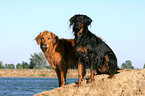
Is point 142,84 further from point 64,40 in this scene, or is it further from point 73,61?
point 64,40

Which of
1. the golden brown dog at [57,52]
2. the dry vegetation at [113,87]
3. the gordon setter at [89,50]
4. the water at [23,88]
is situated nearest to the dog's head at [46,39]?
the golden brown dog at [57,52]

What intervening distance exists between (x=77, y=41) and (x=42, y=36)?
6.61 ft

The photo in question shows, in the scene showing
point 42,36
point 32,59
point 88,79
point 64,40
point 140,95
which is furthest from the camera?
point 32,59

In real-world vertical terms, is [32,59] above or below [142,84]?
above

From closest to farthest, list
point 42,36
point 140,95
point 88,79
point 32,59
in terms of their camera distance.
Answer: point 140,95 → point 88,79 → point 42,36 → point 32,59

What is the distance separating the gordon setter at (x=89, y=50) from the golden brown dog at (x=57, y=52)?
1361 mm

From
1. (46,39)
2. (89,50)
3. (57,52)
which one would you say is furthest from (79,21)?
(57,52)

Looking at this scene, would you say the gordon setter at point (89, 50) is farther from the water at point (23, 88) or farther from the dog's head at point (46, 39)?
the water at point (23, 88)

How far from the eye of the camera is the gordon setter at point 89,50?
347 inches

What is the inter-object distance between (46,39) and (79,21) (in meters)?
1.94

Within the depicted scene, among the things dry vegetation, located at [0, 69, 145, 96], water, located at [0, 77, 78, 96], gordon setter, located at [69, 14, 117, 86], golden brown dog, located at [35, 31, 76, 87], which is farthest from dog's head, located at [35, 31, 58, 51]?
water, located at [0, 77, 78, 96]

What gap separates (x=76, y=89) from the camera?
9070 millimetres

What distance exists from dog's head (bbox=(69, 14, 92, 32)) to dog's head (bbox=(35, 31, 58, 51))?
1.56 m

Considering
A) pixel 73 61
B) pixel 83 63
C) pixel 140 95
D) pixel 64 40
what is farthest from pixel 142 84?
pixel 64 40
